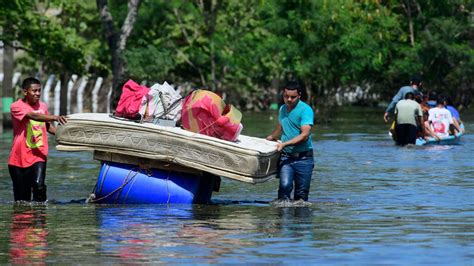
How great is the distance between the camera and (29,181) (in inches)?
692

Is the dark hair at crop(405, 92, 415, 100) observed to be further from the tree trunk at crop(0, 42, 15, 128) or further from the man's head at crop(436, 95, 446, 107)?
the tree trunk at crop(0, 42, 15, 128)

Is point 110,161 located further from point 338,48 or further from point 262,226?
point 338,48

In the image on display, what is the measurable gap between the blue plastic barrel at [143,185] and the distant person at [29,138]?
2.48 feet

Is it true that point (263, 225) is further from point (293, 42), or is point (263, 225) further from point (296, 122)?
point (293, 42)

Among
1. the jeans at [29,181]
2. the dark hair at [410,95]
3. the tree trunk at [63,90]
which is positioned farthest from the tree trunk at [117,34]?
the jeans at [29,181]

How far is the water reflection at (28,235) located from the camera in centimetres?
1255

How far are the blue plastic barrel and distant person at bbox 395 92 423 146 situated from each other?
15676 millimetres

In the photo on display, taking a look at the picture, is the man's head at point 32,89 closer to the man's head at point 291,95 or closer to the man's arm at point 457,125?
the man's head at point 291,95

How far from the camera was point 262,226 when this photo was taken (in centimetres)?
1538

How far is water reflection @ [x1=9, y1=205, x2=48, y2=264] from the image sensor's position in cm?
1255

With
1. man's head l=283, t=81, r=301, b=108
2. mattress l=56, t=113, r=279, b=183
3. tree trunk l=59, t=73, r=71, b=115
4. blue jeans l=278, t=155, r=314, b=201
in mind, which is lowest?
tree trunk l=59, t=73, r=71, b=115

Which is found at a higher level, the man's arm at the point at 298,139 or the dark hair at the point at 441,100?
the man's arm at the point at 298,139

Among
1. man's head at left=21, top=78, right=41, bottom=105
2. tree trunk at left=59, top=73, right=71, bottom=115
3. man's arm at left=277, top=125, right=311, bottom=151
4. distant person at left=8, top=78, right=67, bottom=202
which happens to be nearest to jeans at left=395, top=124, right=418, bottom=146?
man's arm at left=277, top=125, right=311, bottom=151

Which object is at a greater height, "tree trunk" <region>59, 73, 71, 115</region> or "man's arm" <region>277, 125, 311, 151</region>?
"man's arm" <region>277, 125, 311, 151</region>
